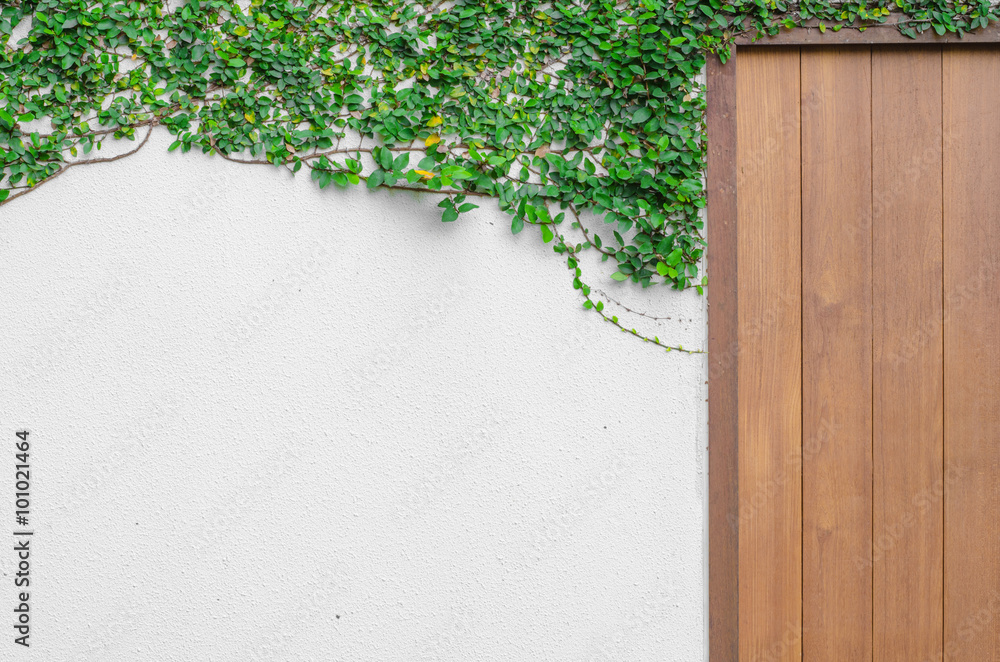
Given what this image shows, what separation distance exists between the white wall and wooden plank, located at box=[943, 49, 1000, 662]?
675 mm

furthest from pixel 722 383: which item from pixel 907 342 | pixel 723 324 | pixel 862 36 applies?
pixel 862 36

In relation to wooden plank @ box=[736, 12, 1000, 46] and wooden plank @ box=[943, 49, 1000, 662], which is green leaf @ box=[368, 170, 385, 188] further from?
wooden plank @ box=[943, 49, 1000, 662]

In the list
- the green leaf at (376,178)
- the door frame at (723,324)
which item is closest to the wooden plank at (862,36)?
the door frame at (723,324)

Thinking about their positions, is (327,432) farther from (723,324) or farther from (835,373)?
(835,373)

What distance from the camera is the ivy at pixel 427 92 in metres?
1.26

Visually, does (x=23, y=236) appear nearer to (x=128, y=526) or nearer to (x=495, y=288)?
(x=128, y=526)

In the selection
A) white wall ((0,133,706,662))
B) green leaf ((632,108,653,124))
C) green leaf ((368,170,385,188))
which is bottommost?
white wall ((0,133,706,662))

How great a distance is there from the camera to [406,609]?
1312mm

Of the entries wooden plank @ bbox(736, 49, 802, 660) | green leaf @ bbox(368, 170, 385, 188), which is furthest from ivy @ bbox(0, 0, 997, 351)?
wooden plank @ bbox(736, 49, 802, 660)

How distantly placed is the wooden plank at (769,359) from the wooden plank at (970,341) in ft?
1.31

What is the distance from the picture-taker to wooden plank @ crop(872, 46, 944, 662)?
1359 millimetres

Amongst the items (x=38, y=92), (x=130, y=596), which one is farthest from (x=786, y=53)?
(x=130, y=596)

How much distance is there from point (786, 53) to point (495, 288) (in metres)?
0.98

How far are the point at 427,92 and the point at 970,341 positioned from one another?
1547 mm
